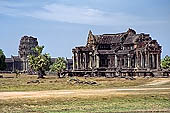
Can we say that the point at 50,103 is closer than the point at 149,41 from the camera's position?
Yes

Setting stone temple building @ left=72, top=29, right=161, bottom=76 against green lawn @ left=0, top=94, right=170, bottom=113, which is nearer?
green lawn @ left=0, top=94, right=170, bottom=113

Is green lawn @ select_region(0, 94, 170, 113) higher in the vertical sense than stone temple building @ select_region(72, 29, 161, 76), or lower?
lower

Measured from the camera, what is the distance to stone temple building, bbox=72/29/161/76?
12231 centimetres

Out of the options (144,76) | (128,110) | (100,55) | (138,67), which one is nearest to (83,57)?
(100,55)

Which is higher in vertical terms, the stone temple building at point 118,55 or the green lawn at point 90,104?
the stone temple building at point 118,55

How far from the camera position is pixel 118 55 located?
13388 cm

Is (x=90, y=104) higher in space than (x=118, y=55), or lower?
lower

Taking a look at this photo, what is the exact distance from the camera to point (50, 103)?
4434cm

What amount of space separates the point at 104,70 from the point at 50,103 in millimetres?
89173

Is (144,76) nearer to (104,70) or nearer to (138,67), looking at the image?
(138,67)

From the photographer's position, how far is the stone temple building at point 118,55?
401 feet

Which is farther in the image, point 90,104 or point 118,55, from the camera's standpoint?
point 118,55

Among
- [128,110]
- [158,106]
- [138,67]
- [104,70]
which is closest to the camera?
[128,110]

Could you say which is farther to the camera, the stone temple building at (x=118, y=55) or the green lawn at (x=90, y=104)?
the stone temple building at (x=118, y=55)
